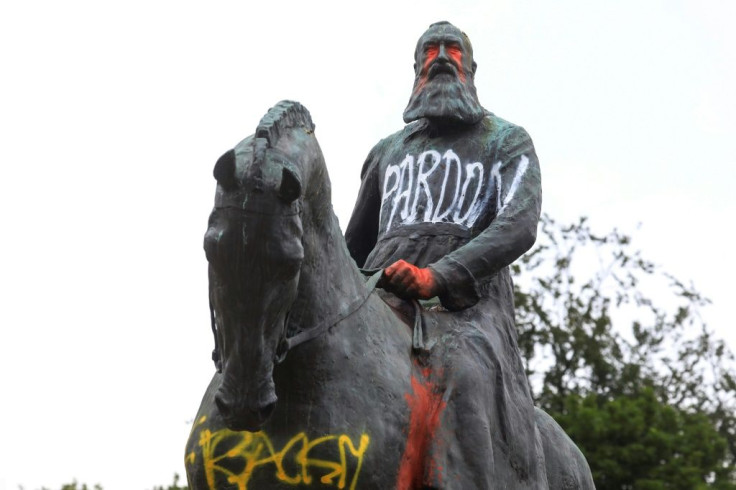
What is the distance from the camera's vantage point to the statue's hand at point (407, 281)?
19.9ft

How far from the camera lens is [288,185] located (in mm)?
4754

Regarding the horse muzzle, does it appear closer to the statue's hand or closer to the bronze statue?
the bronze statue

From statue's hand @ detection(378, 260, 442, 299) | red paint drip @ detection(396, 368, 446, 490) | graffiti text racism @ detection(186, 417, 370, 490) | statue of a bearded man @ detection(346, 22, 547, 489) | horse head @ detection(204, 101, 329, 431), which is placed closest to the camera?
horse head @ detection(204, 101, 329, 431)

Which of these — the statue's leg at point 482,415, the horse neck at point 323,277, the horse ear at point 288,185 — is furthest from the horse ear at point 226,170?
the statue's leg at point 482,415

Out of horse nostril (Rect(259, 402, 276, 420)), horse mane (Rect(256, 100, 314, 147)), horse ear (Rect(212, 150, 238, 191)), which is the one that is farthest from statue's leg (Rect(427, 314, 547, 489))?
horse ear (Rect(212, 150, 238, 191))

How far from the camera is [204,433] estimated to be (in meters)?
5.46

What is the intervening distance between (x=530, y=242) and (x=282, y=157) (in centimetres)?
216

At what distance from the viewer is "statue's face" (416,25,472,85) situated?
731 centimetres

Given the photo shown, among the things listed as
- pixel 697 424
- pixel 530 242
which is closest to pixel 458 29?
pixel 530 242

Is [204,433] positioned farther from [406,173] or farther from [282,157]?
[406,173]

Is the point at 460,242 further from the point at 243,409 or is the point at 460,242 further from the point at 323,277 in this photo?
the point at 243,409

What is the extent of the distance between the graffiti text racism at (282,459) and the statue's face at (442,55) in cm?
265

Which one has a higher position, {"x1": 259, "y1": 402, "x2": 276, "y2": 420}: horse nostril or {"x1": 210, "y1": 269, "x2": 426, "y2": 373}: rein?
{"x1": 210, "y1": 269, "x2": 426, "y2": 373}: rein

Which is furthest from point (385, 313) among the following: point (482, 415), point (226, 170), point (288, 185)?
point (226, 170)
